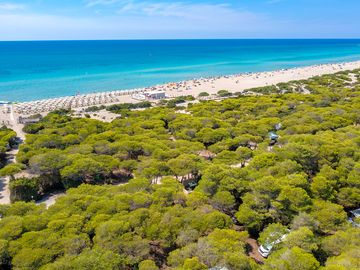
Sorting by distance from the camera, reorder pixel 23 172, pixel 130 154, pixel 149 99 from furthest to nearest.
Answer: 1. pixel 149 99
2. pixel 130 154
3. pixel 23 172

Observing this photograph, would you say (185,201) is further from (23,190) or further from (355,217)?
(23,190)

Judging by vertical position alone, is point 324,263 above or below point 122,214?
below

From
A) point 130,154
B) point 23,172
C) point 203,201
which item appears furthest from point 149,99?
point 203,201

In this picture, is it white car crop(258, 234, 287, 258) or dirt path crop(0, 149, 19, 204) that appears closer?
white car crop(258, 234, 287, 258)

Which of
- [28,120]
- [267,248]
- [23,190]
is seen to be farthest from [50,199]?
[28,120]

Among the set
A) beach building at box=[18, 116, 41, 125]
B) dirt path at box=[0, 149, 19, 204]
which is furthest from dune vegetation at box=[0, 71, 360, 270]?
beach building at box=[18, 116, 41, 125]

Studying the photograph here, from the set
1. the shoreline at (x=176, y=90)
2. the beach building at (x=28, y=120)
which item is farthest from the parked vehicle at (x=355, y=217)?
the shoreline at (x=176, y=90)

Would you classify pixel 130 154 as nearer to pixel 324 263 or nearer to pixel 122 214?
pixel 122 214

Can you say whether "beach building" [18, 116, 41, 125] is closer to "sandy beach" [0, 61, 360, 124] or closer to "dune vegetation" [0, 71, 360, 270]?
"sandy beach" [0, 61, 360, 124]
